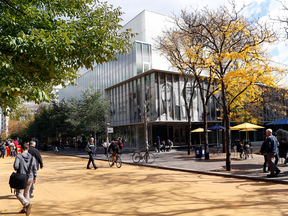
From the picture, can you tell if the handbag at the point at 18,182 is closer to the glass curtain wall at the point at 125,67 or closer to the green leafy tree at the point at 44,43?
the green leafy tree at the point at 44,43

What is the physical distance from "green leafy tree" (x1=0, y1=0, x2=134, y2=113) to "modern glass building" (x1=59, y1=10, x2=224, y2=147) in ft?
75.6

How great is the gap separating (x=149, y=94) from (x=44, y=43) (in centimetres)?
2658

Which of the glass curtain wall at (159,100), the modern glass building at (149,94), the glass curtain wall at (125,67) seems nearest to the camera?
the glass curtain wall at (159,100)

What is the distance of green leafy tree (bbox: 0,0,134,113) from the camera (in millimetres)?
6945

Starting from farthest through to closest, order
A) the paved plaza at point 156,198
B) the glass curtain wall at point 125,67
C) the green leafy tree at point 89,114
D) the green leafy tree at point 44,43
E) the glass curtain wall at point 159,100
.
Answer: the glass curtain wall at point 125,67 < the glass curtain wall at point 159,100 < the green leafy tree at point 89,114 < the green leafy tree at point 44,43 < the paved plaza at point 156,198

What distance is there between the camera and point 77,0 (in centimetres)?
983

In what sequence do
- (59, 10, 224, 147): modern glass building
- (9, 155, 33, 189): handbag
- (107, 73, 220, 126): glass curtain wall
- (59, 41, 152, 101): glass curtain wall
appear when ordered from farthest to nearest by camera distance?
1. (59, 41, 152, 101): glass curtain wall
2. (59, 10, 224, 147): modern glass building
3. (107, 73, 220, 126): glass curtain wall
4. (9, 155, 33, 189): handbag

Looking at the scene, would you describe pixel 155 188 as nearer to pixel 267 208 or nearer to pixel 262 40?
pixel 267 208

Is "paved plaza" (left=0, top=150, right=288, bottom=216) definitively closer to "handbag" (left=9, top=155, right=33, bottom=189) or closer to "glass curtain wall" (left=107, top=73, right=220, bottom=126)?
"handbag" (left=9, top=155, right=33, bottom=189)

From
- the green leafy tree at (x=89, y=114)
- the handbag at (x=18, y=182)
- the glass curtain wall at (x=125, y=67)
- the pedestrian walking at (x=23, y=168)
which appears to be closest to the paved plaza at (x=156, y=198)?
the pedestrian walking at (x=23, y=168)

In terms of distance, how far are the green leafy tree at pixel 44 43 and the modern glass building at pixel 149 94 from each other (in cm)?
2304

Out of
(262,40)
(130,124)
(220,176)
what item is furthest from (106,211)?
(130,124)

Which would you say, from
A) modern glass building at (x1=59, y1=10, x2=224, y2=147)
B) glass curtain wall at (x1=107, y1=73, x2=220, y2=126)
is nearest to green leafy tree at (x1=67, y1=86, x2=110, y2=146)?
modern glass building at (x1=59, y1=10, x2=224, y2=147)

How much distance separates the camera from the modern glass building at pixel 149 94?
3291 centimetres
